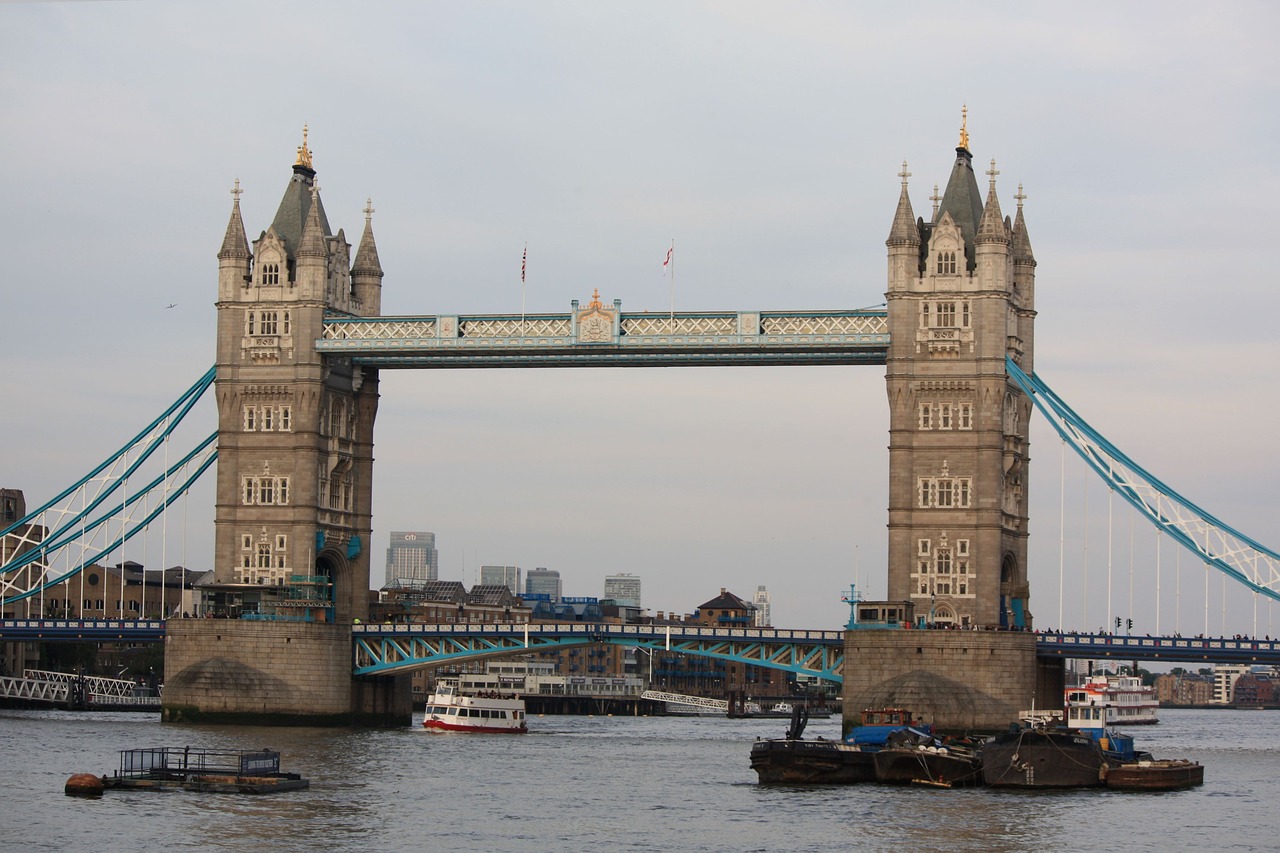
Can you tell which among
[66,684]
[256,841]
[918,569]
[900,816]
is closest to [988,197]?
[918,569]

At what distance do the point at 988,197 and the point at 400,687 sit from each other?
144 feet

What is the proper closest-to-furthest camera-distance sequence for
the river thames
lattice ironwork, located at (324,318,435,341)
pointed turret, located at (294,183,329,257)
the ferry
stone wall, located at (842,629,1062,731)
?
the river thames, stone wall, located at (842,629,1062,731), the ferry, lattice ironwork, located at (324,318,435,341), pointed turret, located at (294,183,329,257)

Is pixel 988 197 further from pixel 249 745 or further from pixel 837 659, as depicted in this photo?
pixel 249 745

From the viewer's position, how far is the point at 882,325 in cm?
12212

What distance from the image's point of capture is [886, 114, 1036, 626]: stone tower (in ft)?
391

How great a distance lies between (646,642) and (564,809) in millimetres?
40360

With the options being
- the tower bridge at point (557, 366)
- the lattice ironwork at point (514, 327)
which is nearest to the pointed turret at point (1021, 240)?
the tower bridge at point (557, 366)

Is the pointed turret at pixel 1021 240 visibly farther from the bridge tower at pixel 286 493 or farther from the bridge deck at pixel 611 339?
the bridge tower at pixel 286 493

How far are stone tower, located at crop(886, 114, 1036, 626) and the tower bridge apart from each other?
11 cm

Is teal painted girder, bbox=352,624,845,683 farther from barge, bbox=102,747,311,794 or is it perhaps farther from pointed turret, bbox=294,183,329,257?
barge, bbox=102,747,311,794

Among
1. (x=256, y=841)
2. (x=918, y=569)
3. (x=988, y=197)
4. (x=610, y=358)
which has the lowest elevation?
(x=256, y=841)

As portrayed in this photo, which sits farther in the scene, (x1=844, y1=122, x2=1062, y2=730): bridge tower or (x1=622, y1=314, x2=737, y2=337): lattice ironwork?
(x1=622, y1=314, x2=737, y2=337): lattice ironwork

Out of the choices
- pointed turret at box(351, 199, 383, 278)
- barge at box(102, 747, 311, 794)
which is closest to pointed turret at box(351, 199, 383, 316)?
pointed turret at box(351, 199, 383, 278)

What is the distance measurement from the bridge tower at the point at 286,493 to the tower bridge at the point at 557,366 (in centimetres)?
12
